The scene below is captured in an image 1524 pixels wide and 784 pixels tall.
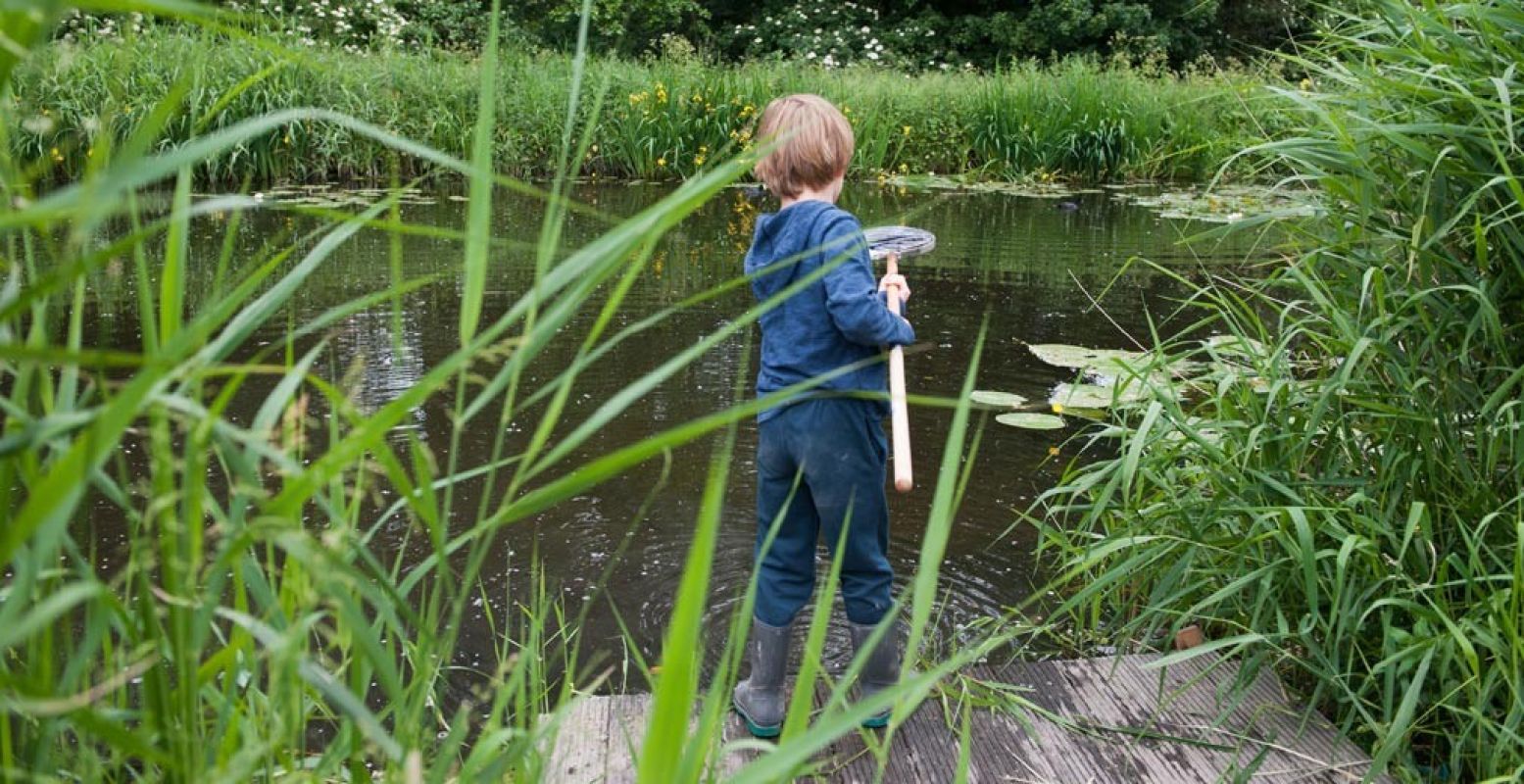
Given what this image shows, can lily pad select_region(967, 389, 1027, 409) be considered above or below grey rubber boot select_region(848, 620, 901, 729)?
below

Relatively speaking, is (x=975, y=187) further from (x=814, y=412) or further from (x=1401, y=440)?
(x=814, y=412)

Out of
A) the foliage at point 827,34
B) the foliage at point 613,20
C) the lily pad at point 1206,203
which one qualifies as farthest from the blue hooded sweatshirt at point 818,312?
the foliage at point 827,34

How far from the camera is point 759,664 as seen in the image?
8.59ft

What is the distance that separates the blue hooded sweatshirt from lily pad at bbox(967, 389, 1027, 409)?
245 centimetres

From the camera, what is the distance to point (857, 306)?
7.88 ft

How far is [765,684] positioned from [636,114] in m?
9.78

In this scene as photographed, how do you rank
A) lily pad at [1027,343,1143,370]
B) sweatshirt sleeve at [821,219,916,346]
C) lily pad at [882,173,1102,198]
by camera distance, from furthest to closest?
lily pad at [882,173,1102,198]
lily pad at [1027,343,1143,370]
sweatshirt sleeve at [821,219,916,346]

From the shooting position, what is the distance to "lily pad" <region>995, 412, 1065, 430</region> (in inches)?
190

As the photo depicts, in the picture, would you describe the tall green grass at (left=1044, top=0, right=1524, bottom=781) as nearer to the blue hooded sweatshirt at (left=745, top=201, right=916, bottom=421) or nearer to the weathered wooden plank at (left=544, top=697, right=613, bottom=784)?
the blue hooded sweatshirt at (left=745, top=201, right=916, bottom=421)

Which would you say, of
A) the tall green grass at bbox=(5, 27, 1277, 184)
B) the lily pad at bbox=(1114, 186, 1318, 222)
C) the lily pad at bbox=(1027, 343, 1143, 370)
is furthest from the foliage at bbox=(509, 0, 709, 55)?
the lily pad at bbox=(1027, 343, 1143, 370)

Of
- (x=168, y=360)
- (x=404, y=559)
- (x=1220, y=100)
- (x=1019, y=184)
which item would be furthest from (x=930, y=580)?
(x=1220, y=100)

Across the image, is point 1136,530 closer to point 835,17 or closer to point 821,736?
point 821,736

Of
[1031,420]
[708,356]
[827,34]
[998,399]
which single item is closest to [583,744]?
[1031,420]

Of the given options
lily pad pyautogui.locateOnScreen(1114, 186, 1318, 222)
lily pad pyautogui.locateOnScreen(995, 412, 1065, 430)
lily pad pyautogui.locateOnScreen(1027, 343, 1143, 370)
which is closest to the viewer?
lily pad pyautogui.locateOnScreen(995, 412, 1065, 430)
